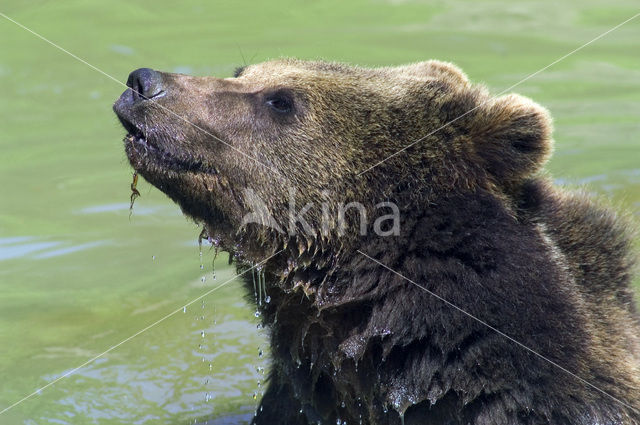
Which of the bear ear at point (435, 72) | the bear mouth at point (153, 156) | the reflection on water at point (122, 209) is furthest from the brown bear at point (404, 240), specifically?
the reflection on water at point (122, 209)

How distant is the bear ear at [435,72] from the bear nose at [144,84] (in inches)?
57.4

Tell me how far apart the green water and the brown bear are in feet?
2.15

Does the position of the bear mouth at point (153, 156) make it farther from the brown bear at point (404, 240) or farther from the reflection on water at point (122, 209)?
the reflection on water at point (122, 209)

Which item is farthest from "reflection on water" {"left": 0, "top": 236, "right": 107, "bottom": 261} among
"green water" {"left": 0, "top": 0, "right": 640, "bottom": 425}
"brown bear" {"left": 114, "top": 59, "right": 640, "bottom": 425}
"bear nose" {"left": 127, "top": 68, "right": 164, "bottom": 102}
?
"bear nose" {"left": 127, "top": 68, "right": 164, "bottom": 102}

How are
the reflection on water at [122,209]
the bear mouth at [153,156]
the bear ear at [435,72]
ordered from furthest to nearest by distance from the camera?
1. the reflection on water at [122,209]
2. the bear ear at [435,72]
3. the bear mouth at [153,156]

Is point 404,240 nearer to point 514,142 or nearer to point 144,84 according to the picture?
point 514,142

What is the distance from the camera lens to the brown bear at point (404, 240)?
5.34m

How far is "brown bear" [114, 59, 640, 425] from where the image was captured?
17.5 ft

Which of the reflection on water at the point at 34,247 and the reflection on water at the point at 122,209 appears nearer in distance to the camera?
the reflection on water at the point at 34,247

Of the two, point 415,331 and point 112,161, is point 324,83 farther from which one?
point 112,161

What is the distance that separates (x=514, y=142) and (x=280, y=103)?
4.14ft

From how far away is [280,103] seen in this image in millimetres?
5793

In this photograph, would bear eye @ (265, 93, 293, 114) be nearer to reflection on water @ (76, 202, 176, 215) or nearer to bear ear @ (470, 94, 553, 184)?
bear ear @ (470, 94, 553, 184)

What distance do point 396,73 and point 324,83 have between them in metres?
0.48
